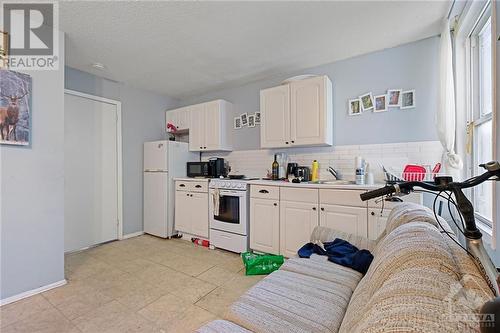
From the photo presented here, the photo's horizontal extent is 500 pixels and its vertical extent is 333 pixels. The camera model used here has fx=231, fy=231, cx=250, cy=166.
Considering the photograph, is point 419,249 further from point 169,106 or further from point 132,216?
point 169,106

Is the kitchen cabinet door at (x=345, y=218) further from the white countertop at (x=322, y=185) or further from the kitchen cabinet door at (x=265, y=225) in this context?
the kitchen cabinet door at (x=265, y=225)

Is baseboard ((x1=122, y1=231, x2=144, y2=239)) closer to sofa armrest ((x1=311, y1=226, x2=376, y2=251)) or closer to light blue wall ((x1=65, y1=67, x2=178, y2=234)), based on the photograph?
light blue wall ((x1=65, y1=67, x2=178, y2=234))

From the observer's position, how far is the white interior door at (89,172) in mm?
3197

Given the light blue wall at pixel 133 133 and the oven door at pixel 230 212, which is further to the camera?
the light blue wall at pixel 133 133

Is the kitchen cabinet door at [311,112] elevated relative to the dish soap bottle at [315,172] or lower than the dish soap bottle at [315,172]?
elevated

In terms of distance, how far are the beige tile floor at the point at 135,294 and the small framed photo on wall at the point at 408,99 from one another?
8.28ft

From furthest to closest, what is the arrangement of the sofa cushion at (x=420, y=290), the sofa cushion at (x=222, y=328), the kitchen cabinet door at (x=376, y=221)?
the kitchen cabinet door at (x=376, y=221)
the sofa cushion at (x=222, y=328)
the sofa cushion at (x=420, y=290)

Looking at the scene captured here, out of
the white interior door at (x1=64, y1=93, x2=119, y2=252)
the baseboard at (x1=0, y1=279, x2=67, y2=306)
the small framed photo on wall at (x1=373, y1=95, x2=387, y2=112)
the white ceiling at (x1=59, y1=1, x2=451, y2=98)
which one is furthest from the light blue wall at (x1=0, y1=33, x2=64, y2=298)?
the small framed photo on wall at (x1=373, y1=95, x2=387, y2=112)

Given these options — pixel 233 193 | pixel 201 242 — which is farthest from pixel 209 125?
pixel 201 242

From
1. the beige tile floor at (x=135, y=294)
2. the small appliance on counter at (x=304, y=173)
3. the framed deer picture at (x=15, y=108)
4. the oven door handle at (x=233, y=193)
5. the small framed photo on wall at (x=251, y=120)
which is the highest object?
the small framed photo on wall at (x=251, y=120)

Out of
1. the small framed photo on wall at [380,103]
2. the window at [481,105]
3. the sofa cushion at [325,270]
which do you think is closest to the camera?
the sofa cushion at [325,270]

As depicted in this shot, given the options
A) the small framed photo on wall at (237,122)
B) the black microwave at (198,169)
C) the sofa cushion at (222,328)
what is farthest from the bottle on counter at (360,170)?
the black microwave at (198,169)

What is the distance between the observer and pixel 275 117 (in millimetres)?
3182

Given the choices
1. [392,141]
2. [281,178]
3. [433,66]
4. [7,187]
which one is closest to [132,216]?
[7,187]
